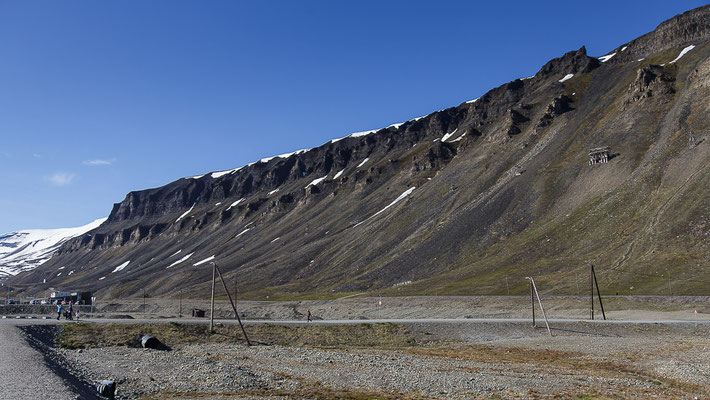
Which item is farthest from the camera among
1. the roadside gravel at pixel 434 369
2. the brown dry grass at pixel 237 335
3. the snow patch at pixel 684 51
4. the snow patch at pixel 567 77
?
the snow patch at pixel 567 77

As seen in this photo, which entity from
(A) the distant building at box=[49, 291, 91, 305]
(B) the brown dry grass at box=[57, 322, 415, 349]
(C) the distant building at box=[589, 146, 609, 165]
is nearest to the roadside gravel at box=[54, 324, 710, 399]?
(B) the brown dry grass at box=[57, 322, 415, 349]

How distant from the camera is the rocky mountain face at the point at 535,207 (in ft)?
269

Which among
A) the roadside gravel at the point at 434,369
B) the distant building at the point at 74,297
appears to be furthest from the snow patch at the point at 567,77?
the distant building at the point at 74,297

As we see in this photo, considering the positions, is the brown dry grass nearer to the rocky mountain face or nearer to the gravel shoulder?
the gravel shoulder

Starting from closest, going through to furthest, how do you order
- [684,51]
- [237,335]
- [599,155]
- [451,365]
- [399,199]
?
[451,365] → [237,335] → [599,155] → [684,51] → [399,199]

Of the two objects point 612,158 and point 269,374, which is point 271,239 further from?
point 269,374

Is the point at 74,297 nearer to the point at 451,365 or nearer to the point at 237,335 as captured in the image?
the point at 237,335

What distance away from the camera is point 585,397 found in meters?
22.1

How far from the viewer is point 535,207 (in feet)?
359

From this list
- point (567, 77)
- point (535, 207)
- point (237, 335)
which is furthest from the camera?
point (567, 77)

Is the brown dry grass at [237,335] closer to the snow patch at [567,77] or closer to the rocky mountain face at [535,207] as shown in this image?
the rocky mountain face at [535,207]

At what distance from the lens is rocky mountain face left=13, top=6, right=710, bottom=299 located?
81.9m

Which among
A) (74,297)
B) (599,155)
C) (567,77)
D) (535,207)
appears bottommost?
(74,297)

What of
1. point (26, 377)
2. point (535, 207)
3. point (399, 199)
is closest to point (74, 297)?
point (399, 199)
